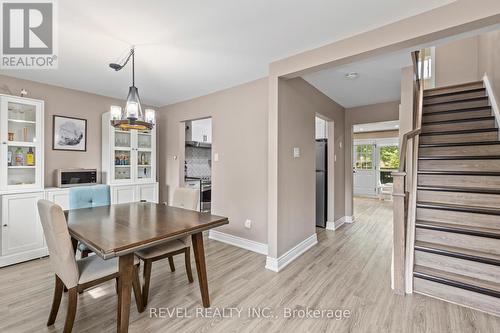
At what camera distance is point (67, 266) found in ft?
4.90

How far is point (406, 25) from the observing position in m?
1.89

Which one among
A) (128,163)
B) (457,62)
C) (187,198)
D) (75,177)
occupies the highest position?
(457,62)

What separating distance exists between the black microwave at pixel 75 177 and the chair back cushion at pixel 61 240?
2.14 m

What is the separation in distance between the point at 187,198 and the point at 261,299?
1.33m

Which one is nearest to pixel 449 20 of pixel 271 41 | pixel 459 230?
pixel 271 41

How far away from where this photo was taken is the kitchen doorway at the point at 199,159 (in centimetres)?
493

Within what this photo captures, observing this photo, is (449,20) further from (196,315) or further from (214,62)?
(196,315)

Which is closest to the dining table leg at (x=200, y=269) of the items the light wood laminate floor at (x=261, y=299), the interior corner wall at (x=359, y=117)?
the light wood laminate floor at (x=261, y=299)

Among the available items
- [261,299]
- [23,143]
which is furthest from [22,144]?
[261,299]

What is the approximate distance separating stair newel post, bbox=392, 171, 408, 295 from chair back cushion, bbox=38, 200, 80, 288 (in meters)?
2.68

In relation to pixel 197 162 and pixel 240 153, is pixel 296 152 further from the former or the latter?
pixel 197 162

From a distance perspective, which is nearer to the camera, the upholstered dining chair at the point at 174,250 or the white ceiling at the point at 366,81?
the upholstered dining chair at the point at 174,250

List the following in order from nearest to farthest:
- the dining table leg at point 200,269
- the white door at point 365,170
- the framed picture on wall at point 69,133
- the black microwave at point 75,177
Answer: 1. the dining table leg at point 200,269
2. the black microwave at point 75,177
3. the framed picture on wall at point 69,133
4. the white door at point 365,170

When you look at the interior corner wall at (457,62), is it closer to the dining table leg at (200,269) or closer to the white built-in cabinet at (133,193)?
the dining table leg at (200,269)
